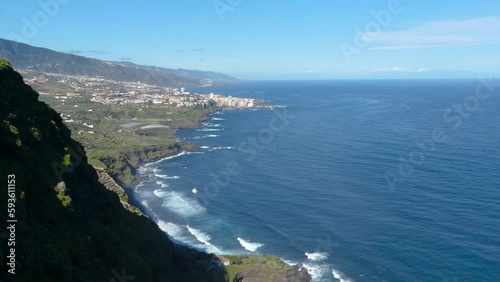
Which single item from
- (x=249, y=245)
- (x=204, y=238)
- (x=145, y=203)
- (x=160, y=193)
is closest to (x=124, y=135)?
(x=160, y=193)

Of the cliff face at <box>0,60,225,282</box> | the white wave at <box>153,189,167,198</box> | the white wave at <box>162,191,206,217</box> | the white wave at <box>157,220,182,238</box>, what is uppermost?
the cliff face at <box>0,60,225,282</box>

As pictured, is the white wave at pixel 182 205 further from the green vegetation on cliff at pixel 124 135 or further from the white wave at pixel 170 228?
the green vegetation on cliff at pixel 124 135

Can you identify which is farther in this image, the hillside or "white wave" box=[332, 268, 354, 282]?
"white wave" box=[332, 268, 354, 282]

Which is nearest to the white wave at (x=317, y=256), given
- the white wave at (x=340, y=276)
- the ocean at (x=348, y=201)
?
the ocean at (x=348, y=201)

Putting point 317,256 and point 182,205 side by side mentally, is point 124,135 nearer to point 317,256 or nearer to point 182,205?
point 182,205

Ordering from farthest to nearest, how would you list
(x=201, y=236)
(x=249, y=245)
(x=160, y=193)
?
(x=160, y=193) < (x=201, y=236) < (x=249, y=245)

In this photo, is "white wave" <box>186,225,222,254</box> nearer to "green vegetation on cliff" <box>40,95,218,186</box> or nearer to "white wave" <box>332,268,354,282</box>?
"white wave" <box>332,268,354,282</box>

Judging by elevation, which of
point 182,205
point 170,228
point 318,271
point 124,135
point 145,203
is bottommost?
point 145,203

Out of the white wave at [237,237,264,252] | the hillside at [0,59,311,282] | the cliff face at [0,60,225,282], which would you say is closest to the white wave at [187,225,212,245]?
the white wave at [237,237,264,252]
